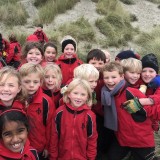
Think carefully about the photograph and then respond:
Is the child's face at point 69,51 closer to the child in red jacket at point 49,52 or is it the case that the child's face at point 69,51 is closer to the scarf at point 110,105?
the child in red jacket at point 49,52

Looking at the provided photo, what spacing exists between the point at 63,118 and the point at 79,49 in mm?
6960

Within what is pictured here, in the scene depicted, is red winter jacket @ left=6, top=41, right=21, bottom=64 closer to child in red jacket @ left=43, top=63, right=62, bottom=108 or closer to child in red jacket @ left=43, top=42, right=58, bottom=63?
child in red jacket @ left=43, top=42, right=58, bottom=63

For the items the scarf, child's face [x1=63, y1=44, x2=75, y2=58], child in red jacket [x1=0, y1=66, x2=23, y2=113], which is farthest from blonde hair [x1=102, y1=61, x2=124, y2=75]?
child's face [x1=63, y1=44, x2=75, y2=58]

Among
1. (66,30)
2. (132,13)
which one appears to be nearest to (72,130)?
(66,30)

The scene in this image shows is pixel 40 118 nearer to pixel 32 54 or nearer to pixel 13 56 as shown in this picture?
pixel 32 54

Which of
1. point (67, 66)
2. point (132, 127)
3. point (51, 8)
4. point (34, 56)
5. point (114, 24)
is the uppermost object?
point (51, 8)

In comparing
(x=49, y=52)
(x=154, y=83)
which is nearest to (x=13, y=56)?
(x=49, y=52)

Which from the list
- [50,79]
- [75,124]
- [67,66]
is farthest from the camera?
[67,66]

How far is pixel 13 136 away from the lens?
96.4 inches

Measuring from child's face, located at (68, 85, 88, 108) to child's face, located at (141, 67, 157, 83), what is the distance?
3.62ft

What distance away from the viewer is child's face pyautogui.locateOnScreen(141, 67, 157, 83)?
3896 millimetres

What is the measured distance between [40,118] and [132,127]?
3.95 feet

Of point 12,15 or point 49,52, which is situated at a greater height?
point 12,15

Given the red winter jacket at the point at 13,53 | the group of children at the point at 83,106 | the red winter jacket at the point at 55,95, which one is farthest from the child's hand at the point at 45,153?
the red winter jacket at the point at 13,53
